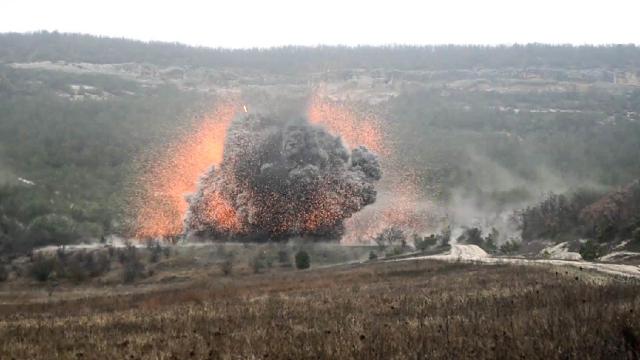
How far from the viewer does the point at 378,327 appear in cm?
1477

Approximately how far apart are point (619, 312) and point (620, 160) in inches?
5135

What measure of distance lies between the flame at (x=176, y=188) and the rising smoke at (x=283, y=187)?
6.90ft

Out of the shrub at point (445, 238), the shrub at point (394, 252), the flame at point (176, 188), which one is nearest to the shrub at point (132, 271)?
the flame at point (176, 188)

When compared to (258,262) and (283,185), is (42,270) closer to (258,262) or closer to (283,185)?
(258,262)

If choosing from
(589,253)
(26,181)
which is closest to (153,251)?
(589,253)

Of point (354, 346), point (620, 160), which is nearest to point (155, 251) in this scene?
point (354, 346)

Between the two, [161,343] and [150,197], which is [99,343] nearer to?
[161,343]

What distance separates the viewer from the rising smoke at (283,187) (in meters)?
78.4

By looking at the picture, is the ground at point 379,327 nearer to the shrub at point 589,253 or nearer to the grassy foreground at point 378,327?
the grassy foreground at point 378,327

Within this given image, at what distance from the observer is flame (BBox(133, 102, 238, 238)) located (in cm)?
9400

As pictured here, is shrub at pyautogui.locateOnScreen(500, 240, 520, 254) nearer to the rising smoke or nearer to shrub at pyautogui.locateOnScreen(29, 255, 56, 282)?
the rising smoke

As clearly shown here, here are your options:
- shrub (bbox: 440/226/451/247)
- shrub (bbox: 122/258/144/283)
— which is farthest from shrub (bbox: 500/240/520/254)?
shrub (bbox: 122/258/144/283)

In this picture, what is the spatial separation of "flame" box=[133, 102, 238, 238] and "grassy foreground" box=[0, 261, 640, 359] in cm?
6081

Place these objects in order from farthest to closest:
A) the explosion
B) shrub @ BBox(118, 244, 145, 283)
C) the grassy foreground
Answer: the explosion
shrub @ BBox(118, 244, 145, 283)
the grassy foreground
